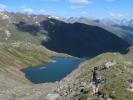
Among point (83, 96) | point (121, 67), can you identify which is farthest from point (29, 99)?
point (83, 96)

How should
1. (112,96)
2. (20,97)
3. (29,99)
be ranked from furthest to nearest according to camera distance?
(20,97) < (29,99) < (112,96)

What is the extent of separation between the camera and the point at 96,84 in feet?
156

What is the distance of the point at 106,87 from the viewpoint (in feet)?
149

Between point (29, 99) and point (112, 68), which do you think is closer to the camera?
point (112, 68)

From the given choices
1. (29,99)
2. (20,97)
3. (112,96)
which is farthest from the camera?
(20,97)

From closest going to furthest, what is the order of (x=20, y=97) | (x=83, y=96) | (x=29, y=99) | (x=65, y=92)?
(x=83, y=96), (x=65, y=92), (x=29, y=99), (x=20, y=97)

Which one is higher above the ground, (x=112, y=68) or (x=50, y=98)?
(x=112, y=68)

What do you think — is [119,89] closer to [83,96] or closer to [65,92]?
[83,96]

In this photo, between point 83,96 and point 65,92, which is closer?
point 83,96

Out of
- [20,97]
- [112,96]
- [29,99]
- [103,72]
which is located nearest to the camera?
[112,96]

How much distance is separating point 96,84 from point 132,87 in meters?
4.78

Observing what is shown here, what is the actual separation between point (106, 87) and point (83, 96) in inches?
134

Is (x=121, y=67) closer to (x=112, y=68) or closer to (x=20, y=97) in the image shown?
(x=112, y=68)

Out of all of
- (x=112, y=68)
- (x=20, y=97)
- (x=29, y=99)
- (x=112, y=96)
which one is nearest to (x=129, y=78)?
(x=112, y=96)
